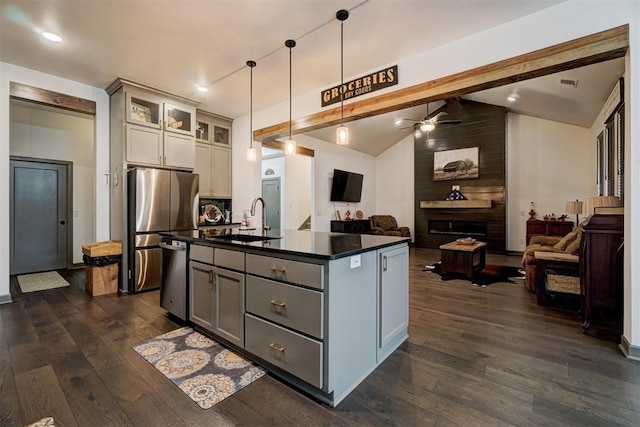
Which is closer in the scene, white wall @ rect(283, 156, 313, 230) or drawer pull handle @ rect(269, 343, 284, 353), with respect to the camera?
drawer pull handle @ rect(269, 343, 284, 353)

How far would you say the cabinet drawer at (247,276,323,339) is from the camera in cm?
174

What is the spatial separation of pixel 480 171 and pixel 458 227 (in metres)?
1.60

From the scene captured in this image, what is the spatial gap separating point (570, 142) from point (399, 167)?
4249 mm

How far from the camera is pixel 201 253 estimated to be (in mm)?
2635

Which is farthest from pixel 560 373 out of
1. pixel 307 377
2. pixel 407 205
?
pixel 407 205

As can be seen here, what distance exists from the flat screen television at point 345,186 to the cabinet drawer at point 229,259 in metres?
5.95

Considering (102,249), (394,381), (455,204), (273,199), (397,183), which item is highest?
(397,183)

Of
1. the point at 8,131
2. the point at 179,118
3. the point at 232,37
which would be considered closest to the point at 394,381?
the point at 232,37

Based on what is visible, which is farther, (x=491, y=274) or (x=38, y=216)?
(x=38, y=216)

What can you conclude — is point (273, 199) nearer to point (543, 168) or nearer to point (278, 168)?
point (278, 168)

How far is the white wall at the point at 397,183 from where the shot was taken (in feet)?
30.2

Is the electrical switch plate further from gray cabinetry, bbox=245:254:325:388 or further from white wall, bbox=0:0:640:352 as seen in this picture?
white wall, bbox=0:0:640:352

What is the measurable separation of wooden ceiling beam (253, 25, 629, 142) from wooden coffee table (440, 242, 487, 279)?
8.76 feet

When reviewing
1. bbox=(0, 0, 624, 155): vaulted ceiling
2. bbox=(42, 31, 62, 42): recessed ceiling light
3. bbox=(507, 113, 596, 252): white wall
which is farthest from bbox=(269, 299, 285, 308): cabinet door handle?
bbox=(507, 113, 596, 252): white wall
